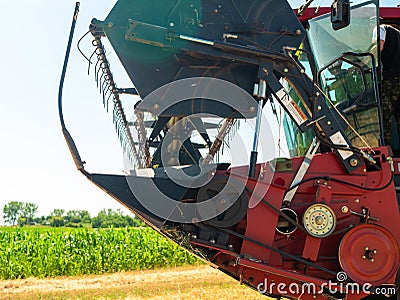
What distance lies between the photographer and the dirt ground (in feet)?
24.2

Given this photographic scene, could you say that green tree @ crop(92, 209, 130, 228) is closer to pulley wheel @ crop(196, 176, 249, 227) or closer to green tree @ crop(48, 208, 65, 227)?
green tree @ crop(48, 208, 65, 227)

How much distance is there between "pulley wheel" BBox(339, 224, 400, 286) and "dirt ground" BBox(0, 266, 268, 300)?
304cm

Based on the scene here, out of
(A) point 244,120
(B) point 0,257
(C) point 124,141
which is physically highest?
(A) point 244,120

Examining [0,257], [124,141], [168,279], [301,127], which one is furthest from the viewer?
[0,257]

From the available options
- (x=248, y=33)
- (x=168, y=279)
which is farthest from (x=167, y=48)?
(x=168, y=279)

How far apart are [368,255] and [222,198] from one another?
1.07 metres

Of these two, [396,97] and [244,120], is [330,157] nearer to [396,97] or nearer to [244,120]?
[244,120]

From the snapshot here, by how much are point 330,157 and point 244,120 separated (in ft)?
2.22

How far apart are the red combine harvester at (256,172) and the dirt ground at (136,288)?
9.92 feet

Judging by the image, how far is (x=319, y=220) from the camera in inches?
138

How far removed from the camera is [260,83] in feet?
11.9

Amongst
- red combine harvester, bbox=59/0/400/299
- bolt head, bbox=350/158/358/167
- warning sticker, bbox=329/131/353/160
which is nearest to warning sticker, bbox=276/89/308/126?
red combine harvester, bbox=59/0/400/299

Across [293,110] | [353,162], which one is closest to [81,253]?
[293,110]

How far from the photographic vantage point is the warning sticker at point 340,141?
3.64m
